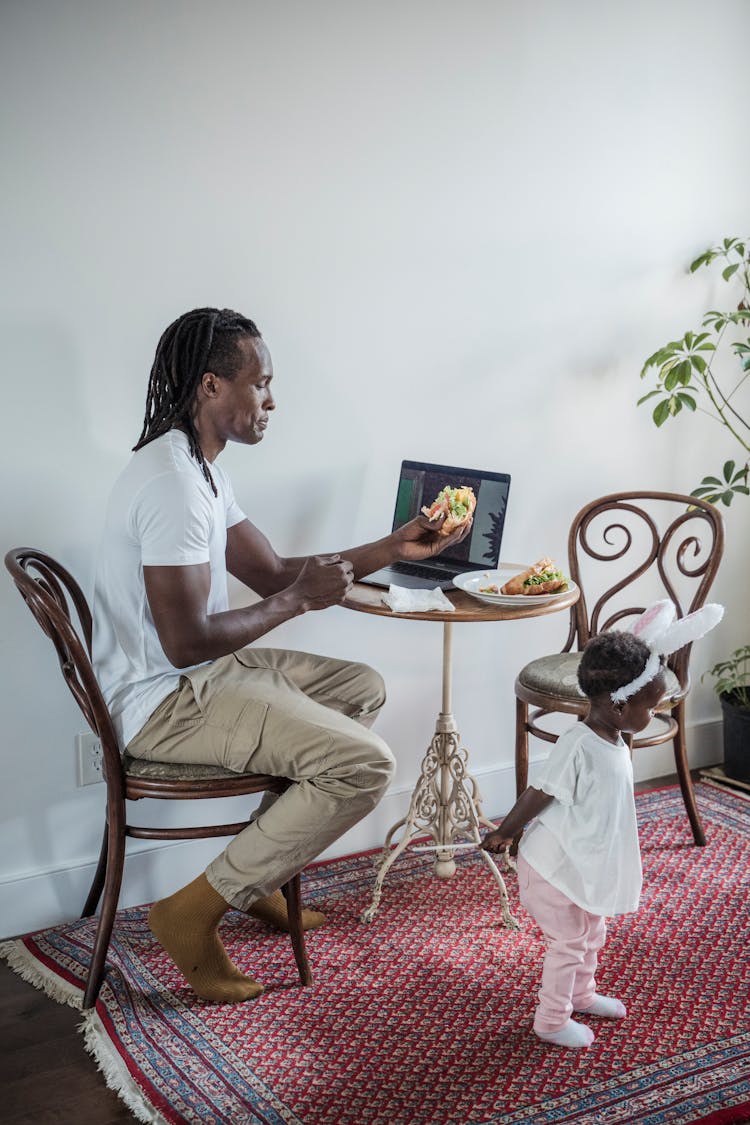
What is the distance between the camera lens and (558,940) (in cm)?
199

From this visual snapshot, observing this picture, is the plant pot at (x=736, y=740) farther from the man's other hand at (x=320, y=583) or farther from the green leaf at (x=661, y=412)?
the man's other hand at (x=320, y=583)

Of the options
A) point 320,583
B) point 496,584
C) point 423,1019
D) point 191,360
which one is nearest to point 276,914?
point 423,1019

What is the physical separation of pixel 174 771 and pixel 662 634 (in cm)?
97

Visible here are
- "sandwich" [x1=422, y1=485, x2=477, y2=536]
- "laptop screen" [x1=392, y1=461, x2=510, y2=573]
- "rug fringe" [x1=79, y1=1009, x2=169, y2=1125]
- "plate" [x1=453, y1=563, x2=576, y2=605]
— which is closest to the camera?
"rug fringe" [x1=79, y1=1009, x2=169, y2=1125]

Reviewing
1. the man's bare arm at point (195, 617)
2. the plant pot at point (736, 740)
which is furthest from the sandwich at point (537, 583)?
the plant pot at point (736, 740)

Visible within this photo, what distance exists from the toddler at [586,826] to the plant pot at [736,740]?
4.74 ft

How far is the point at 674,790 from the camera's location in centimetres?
328

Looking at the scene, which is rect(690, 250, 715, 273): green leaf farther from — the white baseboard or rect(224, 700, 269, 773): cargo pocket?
rect(224, 700, 269, 773): cargo pocket

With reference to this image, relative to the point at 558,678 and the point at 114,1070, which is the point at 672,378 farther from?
the point at 114,1070

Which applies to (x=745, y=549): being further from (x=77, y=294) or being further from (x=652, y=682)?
(x=77, y=294)

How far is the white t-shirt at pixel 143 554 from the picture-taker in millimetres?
2004

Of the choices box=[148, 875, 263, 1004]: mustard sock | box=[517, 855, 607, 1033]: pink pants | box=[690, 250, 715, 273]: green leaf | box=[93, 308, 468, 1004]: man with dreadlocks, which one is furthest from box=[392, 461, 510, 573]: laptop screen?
box=[690, 250, 715, 273]: green leaf

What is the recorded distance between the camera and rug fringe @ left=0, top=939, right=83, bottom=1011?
7.11 ft

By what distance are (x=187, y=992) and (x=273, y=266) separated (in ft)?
5.38
